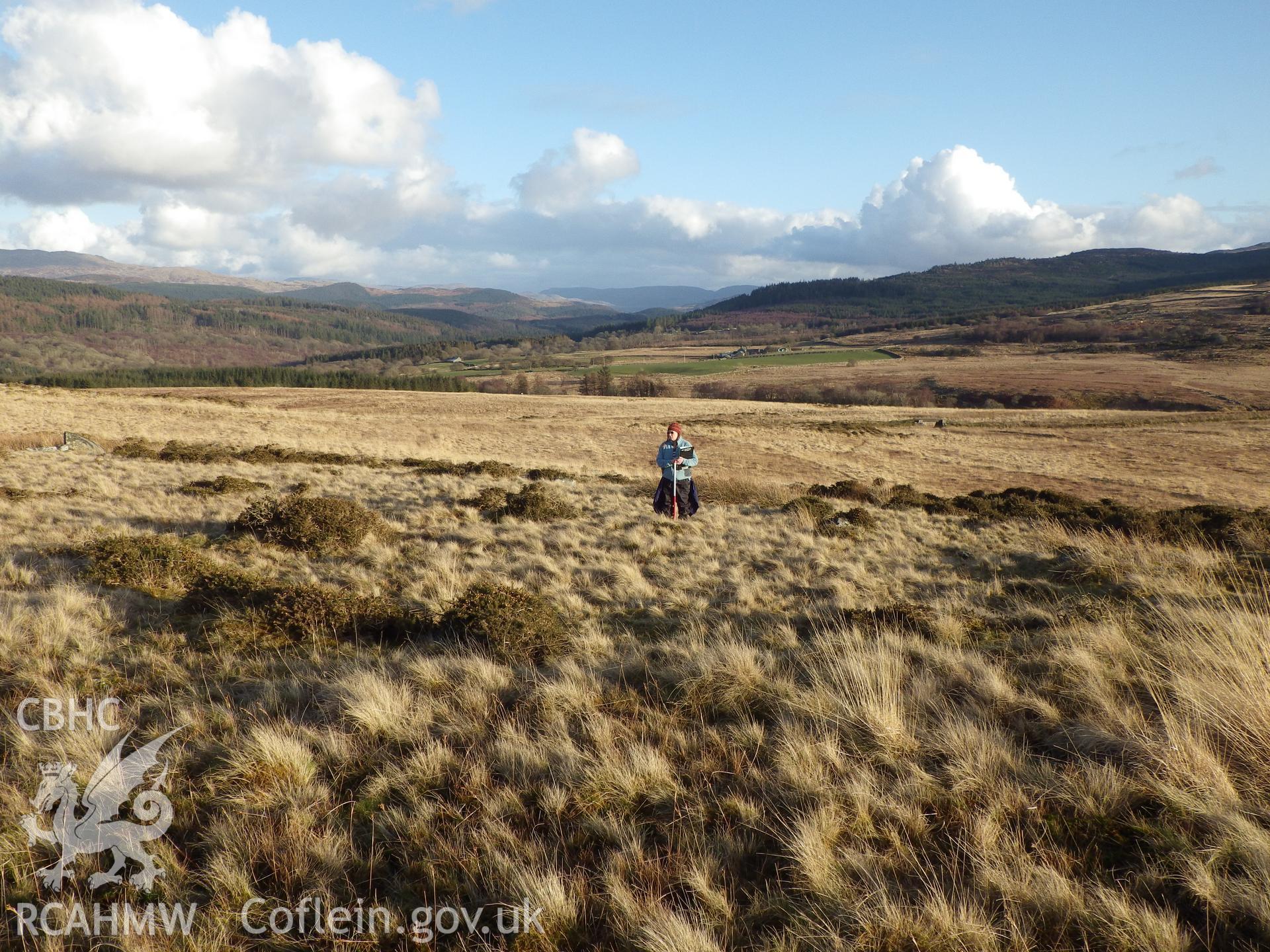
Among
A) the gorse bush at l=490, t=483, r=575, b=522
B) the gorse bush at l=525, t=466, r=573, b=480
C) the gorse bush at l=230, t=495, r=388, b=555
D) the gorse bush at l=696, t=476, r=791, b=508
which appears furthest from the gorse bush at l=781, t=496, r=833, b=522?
the gorse bush at l=230, t=495, r=388, b=555

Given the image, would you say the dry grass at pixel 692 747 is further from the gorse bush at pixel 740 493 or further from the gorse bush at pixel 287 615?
the gorse bush at pixel 740 493

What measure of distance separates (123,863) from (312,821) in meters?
0.89

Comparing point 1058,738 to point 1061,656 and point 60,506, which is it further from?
point 60,506

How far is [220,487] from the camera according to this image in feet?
44.2

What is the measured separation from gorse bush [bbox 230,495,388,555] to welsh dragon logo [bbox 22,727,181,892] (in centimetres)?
563

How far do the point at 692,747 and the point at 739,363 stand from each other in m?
122

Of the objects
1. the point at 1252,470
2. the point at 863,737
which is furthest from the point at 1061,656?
the point at 1252,470

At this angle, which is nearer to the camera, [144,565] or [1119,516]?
[144,565]

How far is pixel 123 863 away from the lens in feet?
10.2

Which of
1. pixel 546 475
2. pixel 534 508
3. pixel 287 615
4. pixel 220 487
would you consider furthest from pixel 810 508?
pixel 220 487

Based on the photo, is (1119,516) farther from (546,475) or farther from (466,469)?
(466,469)

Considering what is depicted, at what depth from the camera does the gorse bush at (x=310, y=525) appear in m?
9.28

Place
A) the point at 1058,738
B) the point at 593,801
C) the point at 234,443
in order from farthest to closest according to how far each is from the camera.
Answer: the point at 234,443 < the point at 1058,738 < the point at 593,801

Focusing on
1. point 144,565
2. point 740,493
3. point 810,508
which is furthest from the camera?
point 740,493
